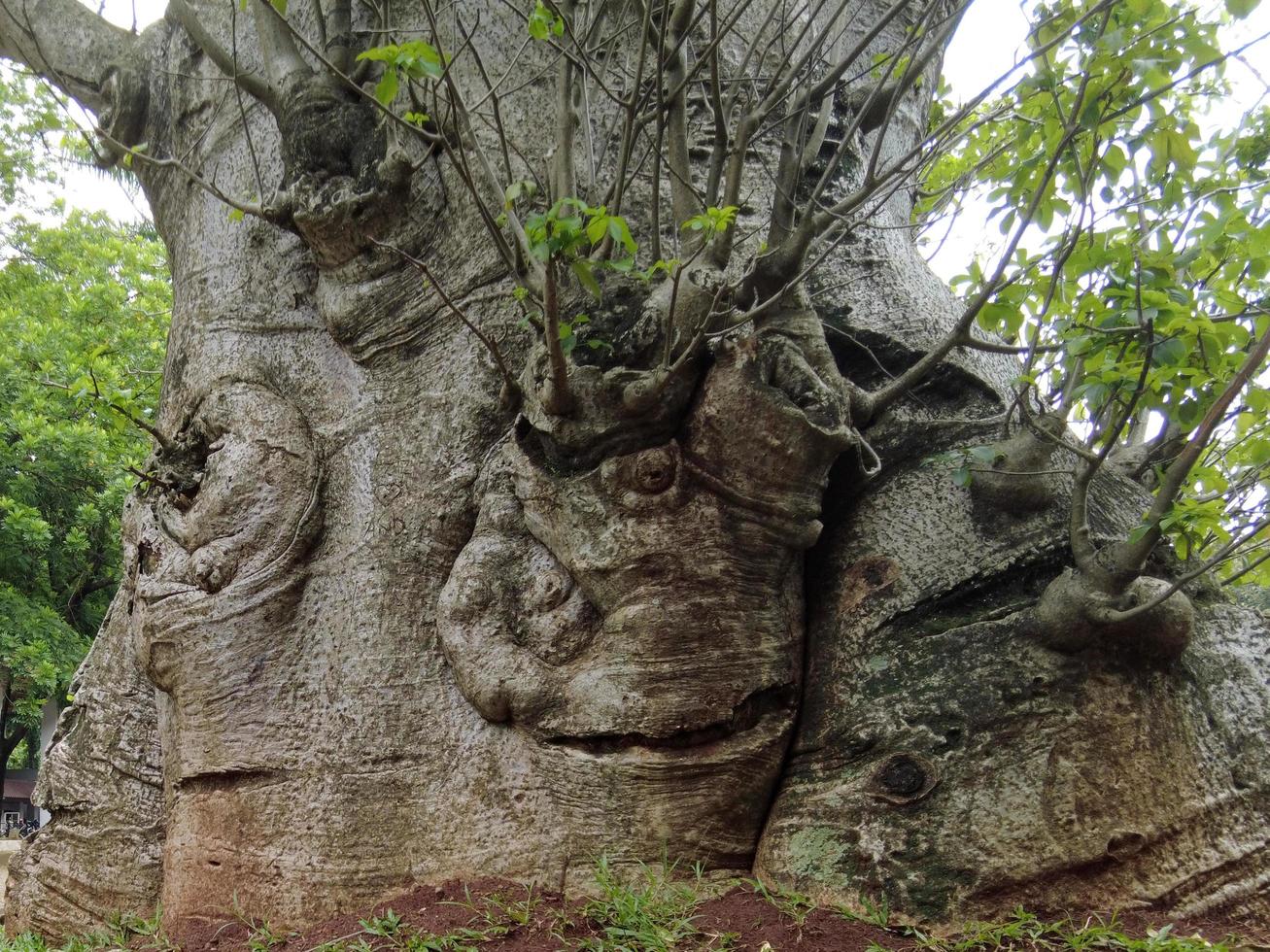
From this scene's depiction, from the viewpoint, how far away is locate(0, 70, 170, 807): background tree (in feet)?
40.3

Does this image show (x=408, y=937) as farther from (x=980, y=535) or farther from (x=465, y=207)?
(x=465, y=207)

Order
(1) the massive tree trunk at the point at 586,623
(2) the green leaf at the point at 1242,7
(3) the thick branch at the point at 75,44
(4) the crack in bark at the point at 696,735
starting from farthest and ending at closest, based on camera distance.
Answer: (3) the thick branch at the point at 75,44
(4) the crack in bark at the point at 696,735
(1) the massive tree trunk at the point at 586,623
(2) the green leaf at the point at 1242,7

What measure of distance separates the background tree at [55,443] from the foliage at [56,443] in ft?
0.06

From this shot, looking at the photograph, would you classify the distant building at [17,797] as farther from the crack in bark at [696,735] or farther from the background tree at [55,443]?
the crack in bark at [696,735]

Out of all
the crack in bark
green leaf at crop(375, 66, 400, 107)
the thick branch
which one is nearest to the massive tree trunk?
the crack in bark

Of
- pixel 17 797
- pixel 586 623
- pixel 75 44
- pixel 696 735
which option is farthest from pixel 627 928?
pixel 17 797

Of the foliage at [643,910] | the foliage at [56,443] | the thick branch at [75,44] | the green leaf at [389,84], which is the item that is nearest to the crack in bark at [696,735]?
the foliage at [643,910]

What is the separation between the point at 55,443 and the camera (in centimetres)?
1275

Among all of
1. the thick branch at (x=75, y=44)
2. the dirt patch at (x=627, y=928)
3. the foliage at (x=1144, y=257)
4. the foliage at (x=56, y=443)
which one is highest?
the foliage at (x=56, y=443)

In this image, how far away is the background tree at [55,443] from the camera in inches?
484

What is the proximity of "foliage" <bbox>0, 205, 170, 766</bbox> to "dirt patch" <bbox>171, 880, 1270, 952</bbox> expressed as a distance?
10046 millimetres

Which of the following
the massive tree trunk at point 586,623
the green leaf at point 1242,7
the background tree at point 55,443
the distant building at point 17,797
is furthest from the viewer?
the distant building at point 17,797

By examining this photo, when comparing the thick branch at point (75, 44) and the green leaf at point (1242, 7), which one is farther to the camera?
the thick branch at point (75, 44)

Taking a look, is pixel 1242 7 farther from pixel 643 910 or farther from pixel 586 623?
pixel 643 910
